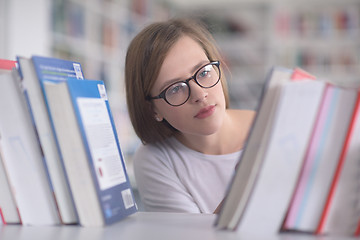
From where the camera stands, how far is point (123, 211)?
2.63 feet

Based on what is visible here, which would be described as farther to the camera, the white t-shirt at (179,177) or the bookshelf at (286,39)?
the bookshelf at (286,39)

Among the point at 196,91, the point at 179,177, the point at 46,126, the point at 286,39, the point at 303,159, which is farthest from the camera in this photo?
the point at 286,39

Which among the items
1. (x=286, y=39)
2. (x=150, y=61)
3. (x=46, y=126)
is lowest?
(x=46, y=126)

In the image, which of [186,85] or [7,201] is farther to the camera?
[186,85]

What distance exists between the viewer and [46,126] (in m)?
0.74

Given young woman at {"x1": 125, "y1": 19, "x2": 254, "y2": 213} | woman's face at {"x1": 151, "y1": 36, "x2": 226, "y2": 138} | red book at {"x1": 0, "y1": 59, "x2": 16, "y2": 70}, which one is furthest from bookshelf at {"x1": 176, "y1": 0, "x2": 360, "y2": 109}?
red book at {"x1": 0, "y1": 59, "x2": 16, "y2": 70}

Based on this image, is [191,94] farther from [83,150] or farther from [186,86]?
[83,150]

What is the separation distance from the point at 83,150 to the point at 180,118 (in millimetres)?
524

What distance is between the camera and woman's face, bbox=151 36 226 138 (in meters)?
1.16

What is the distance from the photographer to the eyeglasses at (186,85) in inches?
45.6

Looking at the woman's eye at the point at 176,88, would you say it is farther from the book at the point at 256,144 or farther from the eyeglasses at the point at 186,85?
the book at the point at 256,144

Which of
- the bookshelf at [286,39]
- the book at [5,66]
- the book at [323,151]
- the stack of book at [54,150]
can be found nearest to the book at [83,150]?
the stack of book at [54,150]

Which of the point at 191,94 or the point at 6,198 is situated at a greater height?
the point at 191,94

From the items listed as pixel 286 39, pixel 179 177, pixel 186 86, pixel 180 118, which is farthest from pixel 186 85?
pixel 286 39
